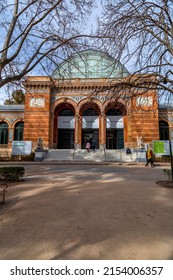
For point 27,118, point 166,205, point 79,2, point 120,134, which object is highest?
point 79,2

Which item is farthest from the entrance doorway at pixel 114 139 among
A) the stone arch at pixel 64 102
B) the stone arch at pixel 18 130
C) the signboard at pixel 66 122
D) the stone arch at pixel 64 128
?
the stone arch at pixel 18 130

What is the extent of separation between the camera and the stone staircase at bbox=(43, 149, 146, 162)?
19.8m

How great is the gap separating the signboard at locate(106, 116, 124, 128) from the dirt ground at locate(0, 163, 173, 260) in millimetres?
21922

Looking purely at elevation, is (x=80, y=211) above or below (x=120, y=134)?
below

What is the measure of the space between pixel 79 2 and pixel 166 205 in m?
8.65

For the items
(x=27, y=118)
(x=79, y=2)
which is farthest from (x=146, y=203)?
(x=27, y=118)

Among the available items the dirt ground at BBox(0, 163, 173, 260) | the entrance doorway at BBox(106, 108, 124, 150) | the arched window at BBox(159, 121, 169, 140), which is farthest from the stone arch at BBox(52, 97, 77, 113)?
the dirt ground at BBox(0, 163, 173, 260)

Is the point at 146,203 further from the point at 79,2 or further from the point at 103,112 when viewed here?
the point at 103,112

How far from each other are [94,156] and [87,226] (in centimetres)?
1754

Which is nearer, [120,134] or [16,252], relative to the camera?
[16,252]

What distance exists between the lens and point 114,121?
2680 cm

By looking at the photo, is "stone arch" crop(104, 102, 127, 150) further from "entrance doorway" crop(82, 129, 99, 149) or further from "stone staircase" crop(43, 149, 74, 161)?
"stone staircase" crop(43, 149, 74, 161)

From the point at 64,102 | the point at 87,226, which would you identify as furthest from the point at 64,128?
the point at 87,226
